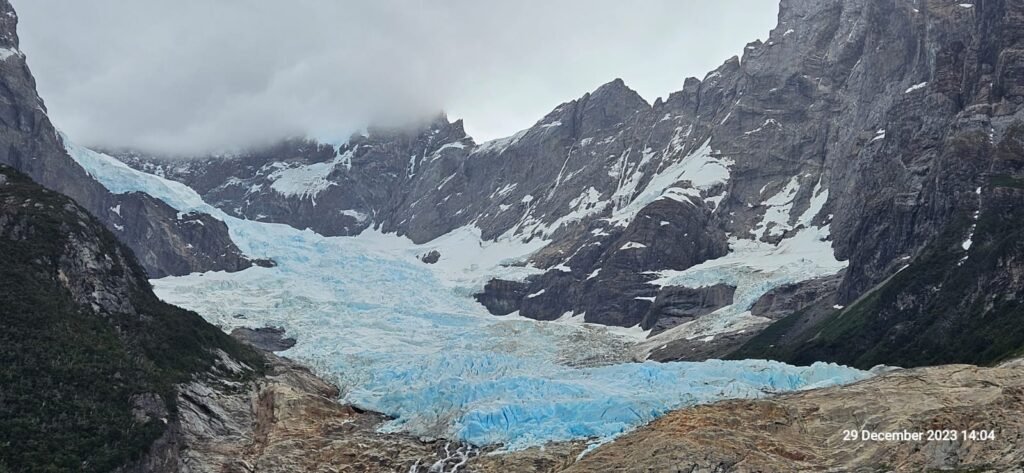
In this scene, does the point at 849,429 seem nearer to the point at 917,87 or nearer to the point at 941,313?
the point at 941,313

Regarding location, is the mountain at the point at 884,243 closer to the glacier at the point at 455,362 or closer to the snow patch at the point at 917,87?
the snow patch at the point at 917,87

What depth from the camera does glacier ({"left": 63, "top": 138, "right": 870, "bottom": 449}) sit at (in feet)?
219

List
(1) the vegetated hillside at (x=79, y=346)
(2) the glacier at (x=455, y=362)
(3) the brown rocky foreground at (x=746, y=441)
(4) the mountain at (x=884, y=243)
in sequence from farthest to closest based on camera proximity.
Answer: (4) the mountain at (x=884, y=243) → (2) the glacier at (x=455, y=362) → (1) the vegetated hillside at (x=79, y=346) → (3) the brown rocky foreground at (x=746, y=441)

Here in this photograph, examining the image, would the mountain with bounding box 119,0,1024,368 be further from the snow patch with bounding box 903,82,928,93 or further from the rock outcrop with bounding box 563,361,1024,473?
the rock outcrop with bounding box 563,361,1024,473

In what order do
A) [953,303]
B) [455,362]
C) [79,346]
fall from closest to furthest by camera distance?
[79,346], [455,362], [953,303]

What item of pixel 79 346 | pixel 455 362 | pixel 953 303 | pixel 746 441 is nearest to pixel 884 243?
pixel 953 303

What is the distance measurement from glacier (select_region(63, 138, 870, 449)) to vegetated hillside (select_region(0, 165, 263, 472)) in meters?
16.4

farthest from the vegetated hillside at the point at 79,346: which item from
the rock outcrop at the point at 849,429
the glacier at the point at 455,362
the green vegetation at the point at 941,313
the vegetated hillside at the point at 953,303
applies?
the vegetated hillside at the point at 953,303

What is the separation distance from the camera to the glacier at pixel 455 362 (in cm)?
6688

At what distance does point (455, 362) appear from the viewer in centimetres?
9569

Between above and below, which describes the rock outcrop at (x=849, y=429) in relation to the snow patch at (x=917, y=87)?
below

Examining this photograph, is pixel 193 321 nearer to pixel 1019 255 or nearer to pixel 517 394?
pixel 517 394

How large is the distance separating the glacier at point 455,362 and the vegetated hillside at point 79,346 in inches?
646

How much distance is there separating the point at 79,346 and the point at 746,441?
47472 mm
